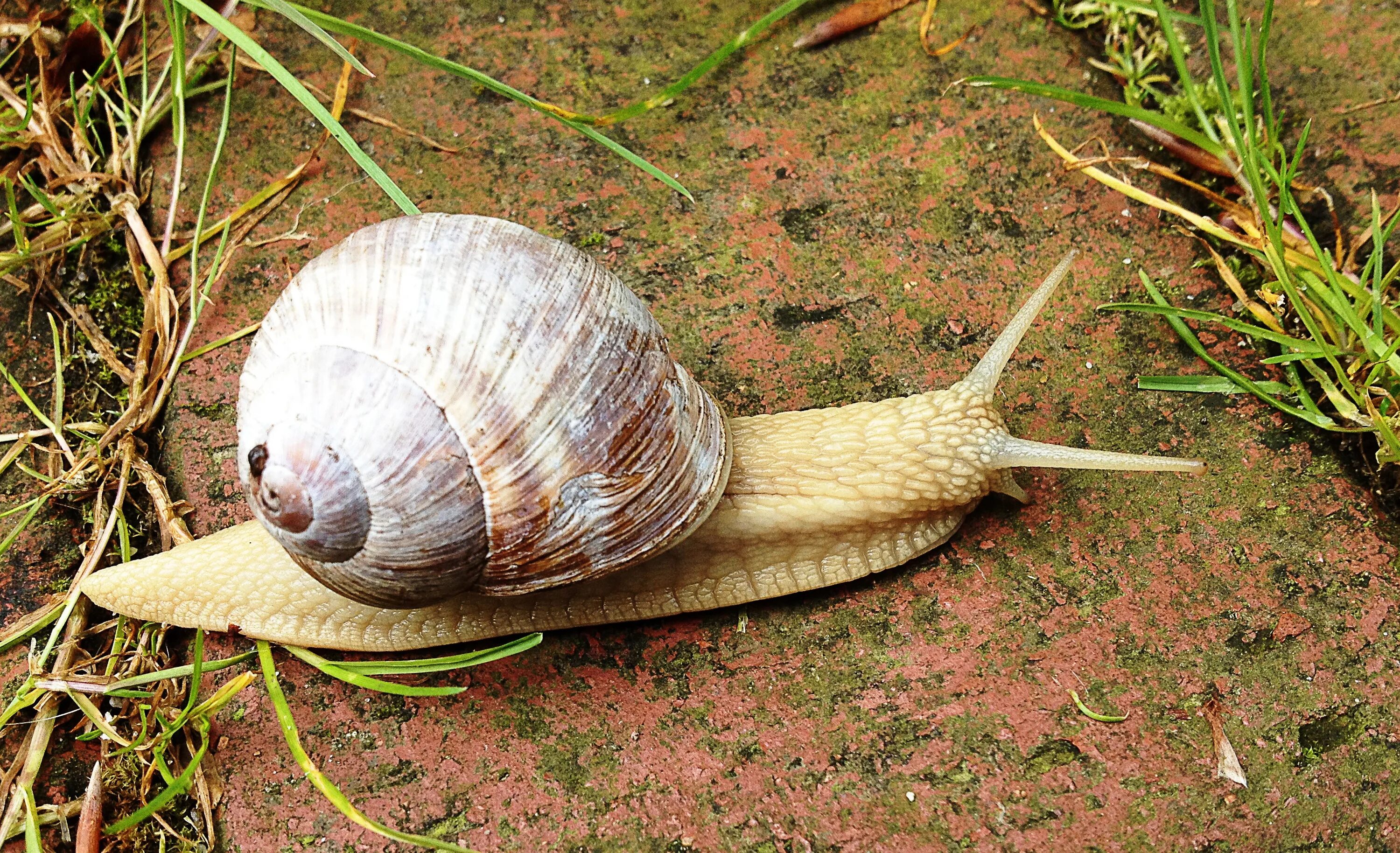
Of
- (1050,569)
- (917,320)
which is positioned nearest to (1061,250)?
(917,320)

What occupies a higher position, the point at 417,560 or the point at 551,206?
the point at 551,206

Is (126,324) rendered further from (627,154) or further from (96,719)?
(627,154)

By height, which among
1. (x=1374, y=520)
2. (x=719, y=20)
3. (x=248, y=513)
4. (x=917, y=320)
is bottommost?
(x=248, y=513)

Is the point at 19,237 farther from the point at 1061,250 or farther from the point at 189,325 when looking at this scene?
the point at 1061,250

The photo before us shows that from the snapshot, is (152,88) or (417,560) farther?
(152,88)

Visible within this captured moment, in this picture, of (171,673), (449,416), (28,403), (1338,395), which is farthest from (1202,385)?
(28,403)

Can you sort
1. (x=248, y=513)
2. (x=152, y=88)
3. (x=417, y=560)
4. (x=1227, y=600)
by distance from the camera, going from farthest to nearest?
(x=152, y=88) < (x=248, y=513) < (x=1227, y=600) < (x=417, y=560)

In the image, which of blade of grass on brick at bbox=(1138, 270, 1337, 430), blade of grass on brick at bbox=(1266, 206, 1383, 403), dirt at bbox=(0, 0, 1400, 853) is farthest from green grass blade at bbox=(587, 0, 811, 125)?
blade of grass on brick at bbox=(1266, 206, 1383, 403)
